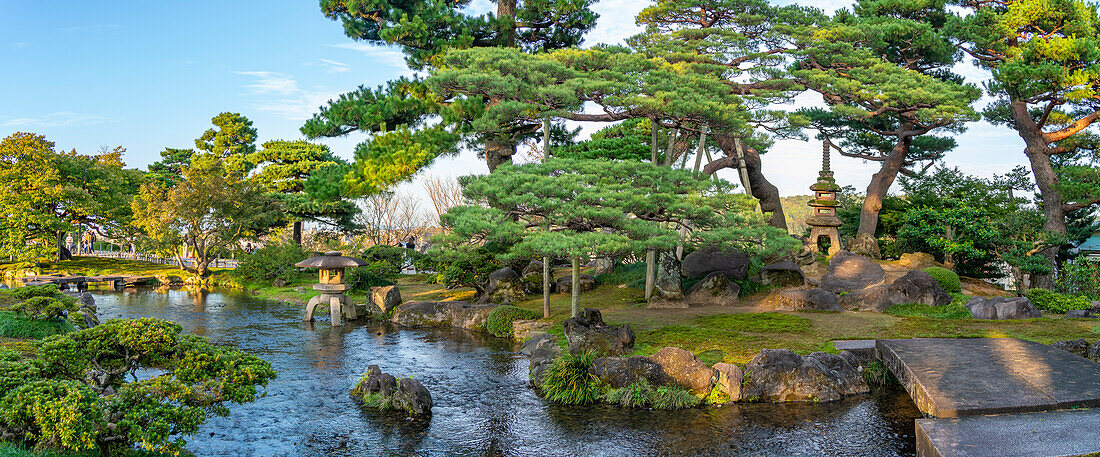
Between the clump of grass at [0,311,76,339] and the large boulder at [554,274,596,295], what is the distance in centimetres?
1198

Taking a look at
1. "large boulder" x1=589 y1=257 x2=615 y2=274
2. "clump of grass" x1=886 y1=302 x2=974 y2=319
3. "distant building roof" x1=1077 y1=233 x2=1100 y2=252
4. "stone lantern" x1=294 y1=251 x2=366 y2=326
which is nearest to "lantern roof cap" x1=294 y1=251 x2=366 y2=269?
"stone lantern" x1=294 y1=251 x2=366 y2=326

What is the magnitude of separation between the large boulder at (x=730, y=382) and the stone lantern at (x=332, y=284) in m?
10.3

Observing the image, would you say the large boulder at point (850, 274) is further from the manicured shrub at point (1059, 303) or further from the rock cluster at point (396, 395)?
the rock cluster at point (396, 395)

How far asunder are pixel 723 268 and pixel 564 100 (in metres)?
7.14

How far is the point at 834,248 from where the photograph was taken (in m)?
23.2

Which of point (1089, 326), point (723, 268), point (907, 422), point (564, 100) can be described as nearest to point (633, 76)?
point (564, 100)

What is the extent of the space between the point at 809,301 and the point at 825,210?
8.84 m

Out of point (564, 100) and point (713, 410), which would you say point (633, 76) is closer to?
point (564, 100)

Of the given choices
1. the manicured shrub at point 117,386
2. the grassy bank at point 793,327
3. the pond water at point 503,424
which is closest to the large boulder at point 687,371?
the pond water at point 503,424

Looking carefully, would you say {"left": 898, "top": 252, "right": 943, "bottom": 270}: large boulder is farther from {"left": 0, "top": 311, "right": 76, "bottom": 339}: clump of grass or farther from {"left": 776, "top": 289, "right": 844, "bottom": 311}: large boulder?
{"left": 0, "top": 311, "right": 76, "bottom": 339}: clump of grass

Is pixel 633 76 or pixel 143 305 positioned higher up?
pixel 633 76

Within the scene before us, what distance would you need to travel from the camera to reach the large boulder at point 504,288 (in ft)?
60.6

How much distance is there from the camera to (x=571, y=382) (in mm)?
9523

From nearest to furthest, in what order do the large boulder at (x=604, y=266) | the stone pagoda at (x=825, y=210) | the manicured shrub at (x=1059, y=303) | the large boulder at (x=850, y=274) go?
the manicured shrub at (x=1059, y=303)
the large boulder at (x=850, y=274)
the stone pagoda at (x=825, y=210)
the large boulder at (x=604, y=266)
